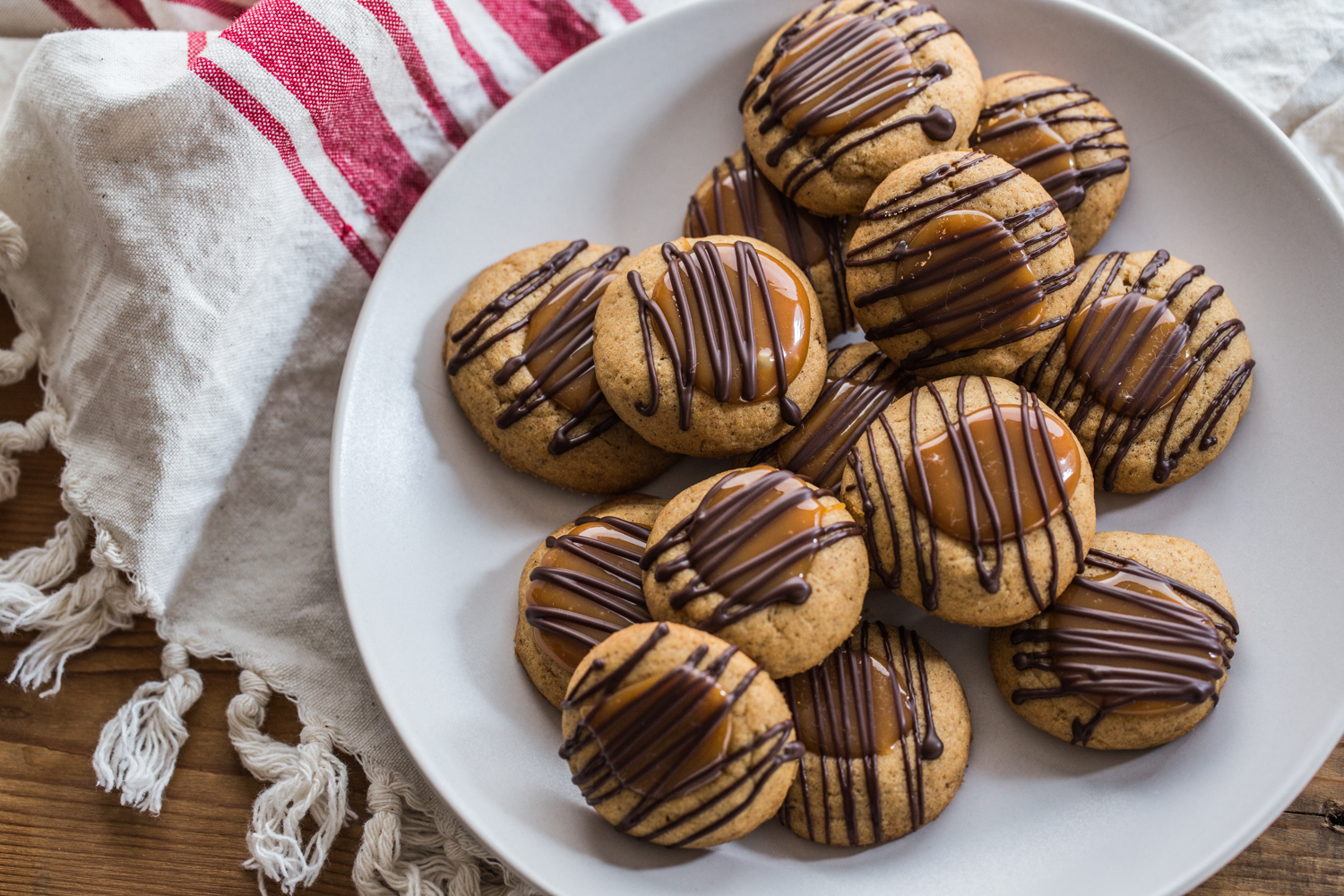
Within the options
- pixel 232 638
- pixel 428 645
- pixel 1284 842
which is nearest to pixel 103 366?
pixel 232 638

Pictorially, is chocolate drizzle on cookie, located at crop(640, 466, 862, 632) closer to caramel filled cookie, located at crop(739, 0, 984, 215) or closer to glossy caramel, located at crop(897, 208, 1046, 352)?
glossy caramel, located at crop(897, 208, 1046, 352)

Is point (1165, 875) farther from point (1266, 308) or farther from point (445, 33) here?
point (445, 33)

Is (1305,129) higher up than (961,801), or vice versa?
(1305,129)

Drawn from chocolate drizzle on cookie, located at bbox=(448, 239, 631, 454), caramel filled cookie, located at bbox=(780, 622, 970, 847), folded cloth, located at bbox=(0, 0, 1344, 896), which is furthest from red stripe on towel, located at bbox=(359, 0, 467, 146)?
caramel filled cookie, located at bbox=(780, 622, 970, 847)

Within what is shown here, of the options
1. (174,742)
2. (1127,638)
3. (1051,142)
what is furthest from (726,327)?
(174,742)

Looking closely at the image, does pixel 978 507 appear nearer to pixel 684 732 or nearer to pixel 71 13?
pixel 684 732

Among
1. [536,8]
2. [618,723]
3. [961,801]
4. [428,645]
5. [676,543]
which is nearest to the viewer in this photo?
[618,723]
